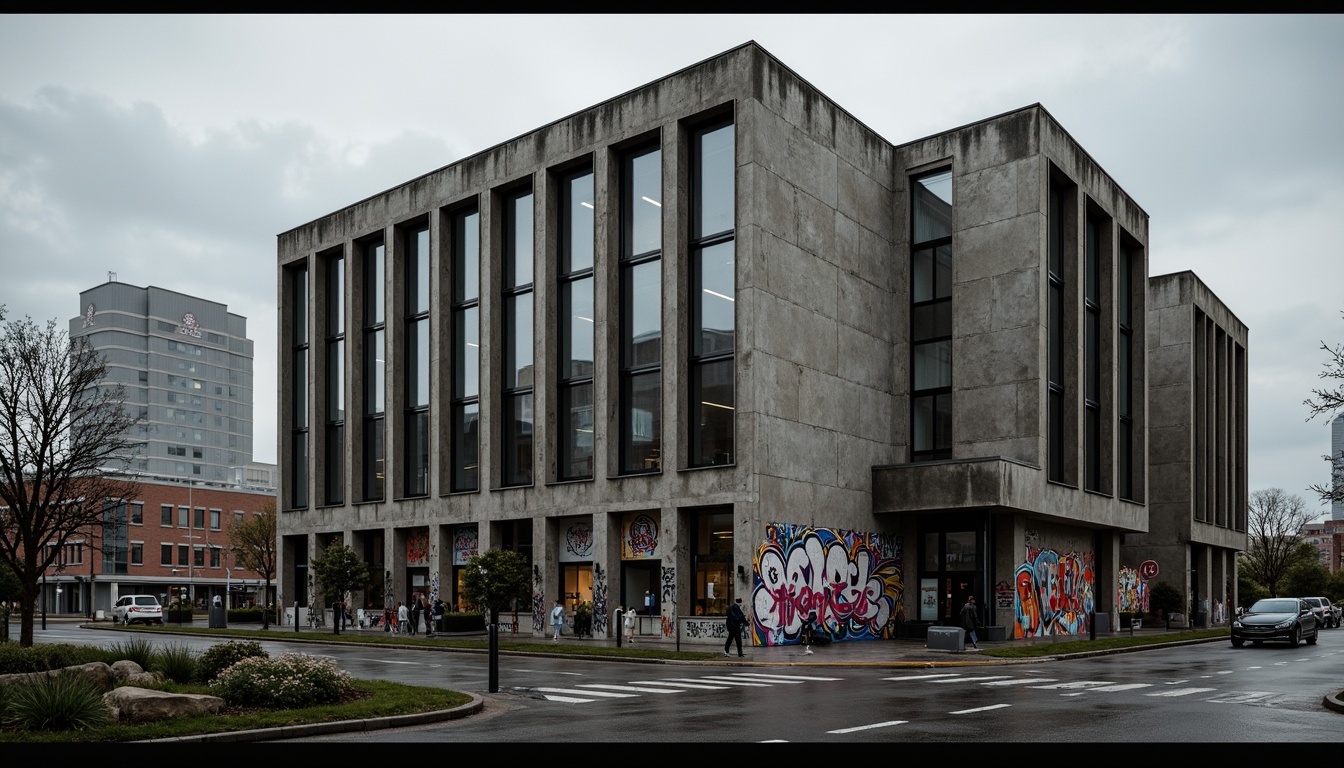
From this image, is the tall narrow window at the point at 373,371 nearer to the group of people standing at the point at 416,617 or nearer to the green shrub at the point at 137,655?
the group of people standing at the point at 416,617

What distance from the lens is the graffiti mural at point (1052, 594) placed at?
45.3 metres

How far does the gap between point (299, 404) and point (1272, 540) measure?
86607 millimetres

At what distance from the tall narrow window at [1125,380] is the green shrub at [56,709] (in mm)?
48512

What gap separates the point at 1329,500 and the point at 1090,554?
96.6 feet

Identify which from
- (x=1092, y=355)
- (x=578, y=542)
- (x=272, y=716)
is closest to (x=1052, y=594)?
(x=1092, y=355)

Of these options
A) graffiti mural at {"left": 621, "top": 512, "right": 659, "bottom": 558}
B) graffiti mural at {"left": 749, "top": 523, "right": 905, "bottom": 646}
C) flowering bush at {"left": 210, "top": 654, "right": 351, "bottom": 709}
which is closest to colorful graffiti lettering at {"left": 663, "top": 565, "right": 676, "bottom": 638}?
graffiti mural at {"left": 621, "top": 512, "right": 659, "bottom": 558}

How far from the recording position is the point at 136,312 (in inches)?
6855

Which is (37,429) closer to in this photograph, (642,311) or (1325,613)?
(642,311)

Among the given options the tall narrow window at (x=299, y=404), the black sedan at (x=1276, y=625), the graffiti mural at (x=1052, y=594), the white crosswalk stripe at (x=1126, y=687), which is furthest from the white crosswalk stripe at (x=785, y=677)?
the tall narrow window at (x=299, y=404)

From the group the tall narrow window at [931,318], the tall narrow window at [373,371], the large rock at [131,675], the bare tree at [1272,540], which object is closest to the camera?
the large rock at [131,675]

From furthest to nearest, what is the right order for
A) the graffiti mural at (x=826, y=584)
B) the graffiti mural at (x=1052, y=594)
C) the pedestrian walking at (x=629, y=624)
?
the graffiti mural at (x=1052, y=594) → the pedestrian walking at (x=629, y=624) → the graffiti mural at (x=826, y=584)

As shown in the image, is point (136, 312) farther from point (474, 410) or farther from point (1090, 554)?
point (1090, 554)

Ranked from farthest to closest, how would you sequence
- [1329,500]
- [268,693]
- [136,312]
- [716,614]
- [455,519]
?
[136,312]
[455,519]
[716,614]
[1329,500]
[268,693]
